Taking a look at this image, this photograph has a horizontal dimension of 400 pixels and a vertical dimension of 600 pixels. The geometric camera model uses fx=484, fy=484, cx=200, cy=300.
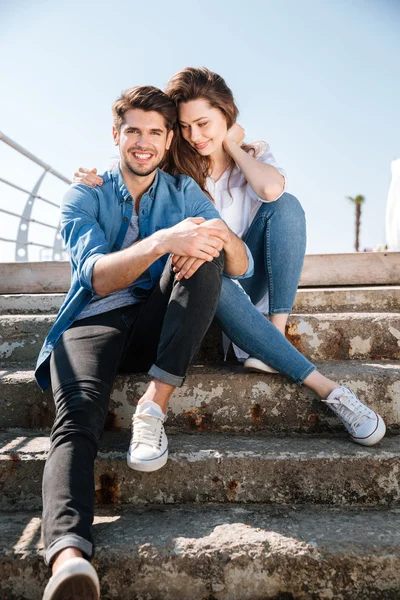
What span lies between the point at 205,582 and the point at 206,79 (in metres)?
1.98

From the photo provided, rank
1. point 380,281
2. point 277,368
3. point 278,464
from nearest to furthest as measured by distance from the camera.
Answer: point 278,464, point 277,368, point 380,281

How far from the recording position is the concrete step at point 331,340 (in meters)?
2.15

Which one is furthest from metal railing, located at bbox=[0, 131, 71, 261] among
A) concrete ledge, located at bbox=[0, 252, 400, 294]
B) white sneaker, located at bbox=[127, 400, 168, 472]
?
white sneaker, located at bbox=[127, 400, 168, 472]

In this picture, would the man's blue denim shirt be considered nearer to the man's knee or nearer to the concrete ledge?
the man's knee

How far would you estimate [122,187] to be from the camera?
6.65ft

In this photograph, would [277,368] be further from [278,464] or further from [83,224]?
[83,224]

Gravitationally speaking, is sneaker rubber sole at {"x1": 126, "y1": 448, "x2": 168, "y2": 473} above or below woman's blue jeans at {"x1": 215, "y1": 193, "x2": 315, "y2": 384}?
below

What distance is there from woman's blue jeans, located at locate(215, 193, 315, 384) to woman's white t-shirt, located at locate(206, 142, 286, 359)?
8cm

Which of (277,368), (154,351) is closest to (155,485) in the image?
(154,351)

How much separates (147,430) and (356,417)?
0.71m

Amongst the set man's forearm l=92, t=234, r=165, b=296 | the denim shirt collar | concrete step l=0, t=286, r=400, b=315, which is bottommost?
concrete step l=0, t=286, r=400, b=315

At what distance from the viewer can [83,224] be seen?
184 cm

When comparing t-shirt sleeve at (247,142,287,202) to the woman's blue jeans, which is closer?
the woman's blue jeans

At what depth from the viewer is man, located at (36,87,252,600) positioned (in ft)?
4.09
